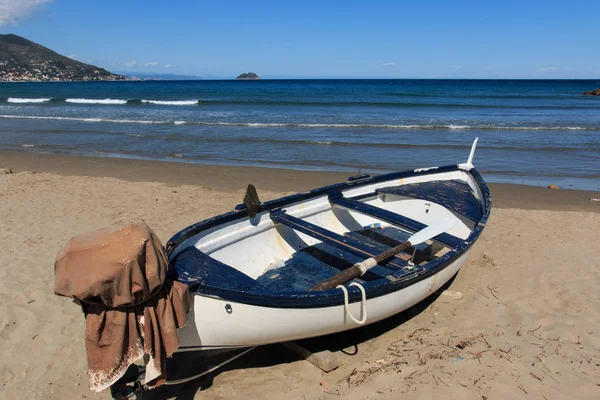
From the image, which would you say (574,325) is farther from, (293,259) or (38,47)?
(38,47)

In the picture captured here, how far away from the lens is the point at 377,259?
4.23 meters

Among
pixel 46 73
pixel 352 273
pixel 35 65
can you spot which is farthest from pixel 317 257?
pixel 35 65

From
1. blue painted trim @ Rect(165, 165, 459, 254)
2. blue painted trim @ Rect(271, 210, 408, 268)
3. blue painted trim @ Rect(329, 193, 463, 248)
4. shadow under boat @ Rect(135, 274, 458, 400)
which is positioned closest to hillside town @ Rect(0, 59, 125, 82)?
blue painted trim @ Rect(165, 165, 459, 254)

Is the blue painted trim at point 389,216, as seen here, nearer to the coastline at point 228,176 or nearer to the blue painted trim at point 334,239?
the blue painted trim at point 334,239

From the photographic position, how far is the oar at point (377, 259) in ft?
12.7

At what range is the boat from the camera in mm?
3271

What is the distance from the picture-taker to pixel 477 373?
3777mm

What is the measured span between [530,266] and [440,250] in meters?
1.32

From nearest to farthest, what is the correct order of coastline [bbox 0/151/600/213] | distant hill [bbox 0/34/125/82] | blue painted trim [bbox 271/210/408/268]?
blue painted trim [bbox 271/210/408/268] → coastline [bbox 0/151/600/213] → distant hill [bbox 0/34/125/82]

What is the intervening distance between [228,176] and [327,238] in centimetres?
679

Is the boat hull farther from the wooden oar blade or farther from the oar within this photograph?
the wooden oar blade

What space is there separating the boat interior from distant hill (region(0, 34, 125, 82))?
124562mm

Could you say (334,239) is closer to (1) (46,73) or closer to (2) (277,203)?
(2) (277,203)

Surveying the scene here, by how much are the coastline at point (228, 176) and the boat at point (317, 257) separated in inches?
124
